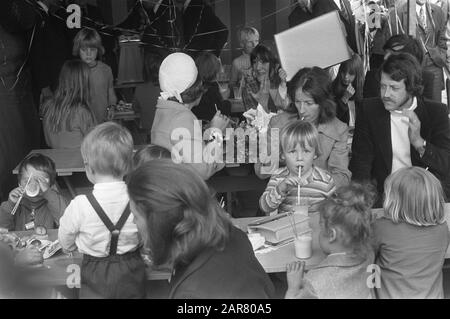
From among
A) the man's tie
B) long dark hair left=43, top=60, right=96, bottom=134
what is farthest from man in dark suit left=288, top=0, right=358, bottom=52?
long dark hair left=43, top=60, right=96, bottom=134

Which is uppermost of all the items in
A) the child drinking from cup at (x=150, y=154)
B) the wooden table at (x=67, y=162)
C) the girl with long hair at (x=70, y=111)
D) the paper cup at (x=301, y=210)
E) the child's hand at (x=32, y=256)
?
the girl with long hair at (x=70, y=111)

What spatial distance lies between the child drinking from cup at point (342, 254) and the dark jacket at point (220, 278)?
2.21ft

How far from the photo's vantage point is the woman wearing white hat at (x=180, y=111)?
3635 millimetres

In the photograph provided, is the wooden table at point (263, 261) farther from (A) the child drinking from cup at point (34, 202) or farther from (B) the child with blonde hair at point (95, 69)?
(B) the child with blonde hair at point (95, 69)

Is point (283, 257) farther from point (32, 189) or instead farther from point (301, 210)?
point (32, 189)

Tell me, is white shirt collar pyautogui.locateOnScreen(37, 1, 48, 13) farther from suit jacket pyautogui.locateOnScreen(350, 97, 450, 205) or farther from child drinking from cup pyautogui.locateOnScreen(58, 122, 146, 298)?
child drinking from cup pyautogui.locateOnScreen(58, 122, 146, 298)

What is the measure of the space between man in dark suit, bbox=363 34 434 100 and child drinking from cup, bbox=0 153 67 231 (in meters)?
2.40

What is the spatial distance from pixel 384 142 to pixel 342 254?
1270mm

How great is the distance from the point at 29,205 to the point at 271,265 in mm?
1593

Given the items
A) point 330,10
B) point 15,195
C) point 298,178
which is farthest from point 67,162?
point 330,10

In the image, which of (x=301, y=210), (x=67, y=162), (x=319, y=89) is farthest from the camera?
(x=67, y=162)

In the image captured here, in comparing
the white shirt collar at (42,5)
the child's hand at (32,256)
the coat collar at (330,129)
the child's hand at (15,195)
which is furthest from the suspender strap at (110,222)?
the white shirt collar at (42,5)

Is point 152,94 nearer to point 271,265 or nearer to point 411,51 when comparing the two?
point 411,51

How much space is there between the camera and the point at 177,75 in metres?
3.63
